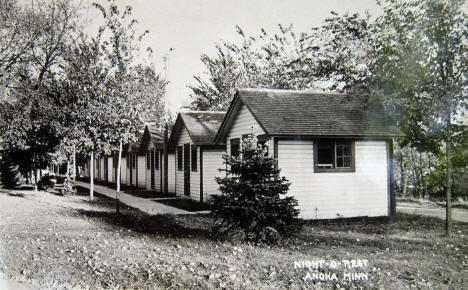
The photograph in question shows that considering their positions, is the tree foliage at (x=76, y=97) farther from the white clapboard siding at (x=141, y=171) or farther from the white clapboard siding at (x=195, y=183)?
the white clapboard siding at (x=141, y=171)

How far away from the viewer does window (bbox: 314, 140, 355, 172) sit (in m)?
13.6

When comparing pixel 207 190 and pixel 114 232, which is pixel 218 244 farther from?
pixel 207 190

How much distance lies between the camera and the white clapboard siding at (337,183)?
13.3 m

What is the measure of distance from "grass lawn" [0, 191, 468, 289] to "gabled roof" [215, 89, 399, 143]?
3.21 meters

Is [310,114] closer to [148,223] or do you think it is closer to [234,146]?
[234,146]

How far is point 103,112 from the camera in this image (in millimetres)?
14867

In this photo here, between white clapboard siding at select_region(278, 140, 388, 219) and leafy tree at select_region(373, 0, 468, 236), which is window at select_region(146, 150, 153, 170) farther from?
leafy tree at select_region(373, 0, 468, 236)

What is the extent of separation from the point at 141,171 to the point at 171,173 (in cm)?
710

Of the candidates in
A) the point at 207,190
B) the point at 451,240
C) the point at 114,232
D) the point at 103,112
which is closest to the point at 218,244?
the point at 114,232

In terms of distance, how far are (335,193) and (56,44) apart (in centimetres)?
2095

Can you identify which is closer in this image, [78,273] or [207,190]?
[78,273]

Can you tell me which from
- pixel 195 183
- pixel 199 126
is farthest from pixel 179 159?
pixel 199 126

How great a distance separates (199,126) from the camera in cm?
1973

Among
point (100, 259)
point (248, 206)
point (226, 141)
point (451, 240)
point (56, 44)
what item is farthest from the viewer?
point (56, 44)
